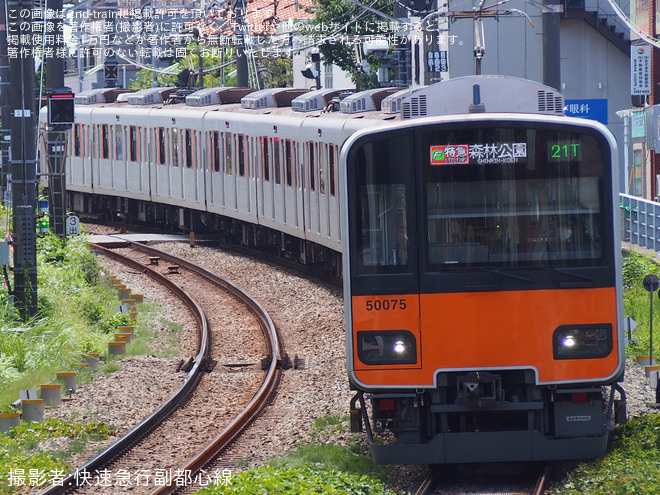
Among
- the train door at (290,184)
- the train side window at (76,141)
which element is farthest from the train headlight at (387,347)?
the train side window at (76,141)

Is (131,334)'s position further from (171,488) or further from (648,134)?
(648,134)

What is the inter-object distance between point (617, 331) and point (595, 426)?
66 centimetres

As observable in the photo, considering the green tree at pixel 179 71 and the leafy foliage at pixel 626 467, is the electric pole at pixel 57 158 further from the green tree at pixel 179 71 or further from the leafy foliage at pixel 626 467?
the green tree at pixel 179 71

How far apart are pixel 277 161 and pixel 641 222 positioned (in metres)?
6.37

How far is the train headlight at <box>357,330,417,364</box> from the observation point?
764 cm

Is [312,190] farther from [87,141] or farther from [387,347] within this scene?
[87,141]

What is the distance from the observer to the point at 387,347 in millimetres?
7676

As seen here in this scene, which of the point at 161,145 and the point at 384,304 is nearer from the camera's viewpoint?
the point at 384,304

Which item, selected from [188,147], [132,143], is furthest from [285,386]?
[132,143]

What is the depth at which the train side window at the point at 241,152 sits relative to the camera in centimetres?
2116

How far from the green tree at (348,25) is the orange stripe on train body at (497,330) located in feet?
80.1

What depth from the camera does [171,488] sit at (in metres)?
7.83

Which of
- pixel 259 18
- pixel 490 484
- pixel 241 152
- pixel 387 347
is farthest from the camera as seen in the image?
pixel 259 18

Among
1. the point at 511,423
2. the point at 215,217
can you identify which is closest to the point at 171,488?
the point at 511,423
